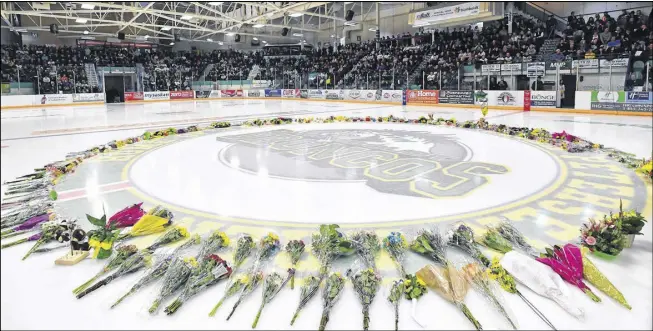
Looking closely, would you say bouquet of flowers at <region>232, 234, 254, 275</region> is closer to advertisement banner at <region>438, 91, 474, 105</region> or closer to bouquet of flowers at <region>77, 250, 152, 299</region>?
bouquet of flowers at <region>77, 250, 152, 299</region>

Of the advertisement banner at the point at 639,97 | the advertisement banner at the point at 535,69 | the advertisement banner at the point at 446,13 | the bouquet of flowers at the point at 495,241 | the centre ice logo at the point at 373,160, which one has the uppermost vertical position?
the advertisement banner at the point at 446,13

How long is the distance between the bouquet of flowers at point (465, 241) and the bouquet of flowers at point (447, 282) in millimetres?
448

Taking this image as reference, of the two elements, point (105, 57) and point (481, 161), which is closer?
point (481, 161)

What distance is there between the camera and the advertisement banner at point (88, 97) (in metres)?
34.1

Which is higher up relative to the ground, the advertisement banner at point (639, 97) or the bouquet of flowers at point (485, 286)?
the advertisement banner at point (639, 97)

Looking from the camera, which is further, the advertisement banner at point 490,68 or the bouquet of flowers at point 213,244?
the advertisement banner at point 490,68

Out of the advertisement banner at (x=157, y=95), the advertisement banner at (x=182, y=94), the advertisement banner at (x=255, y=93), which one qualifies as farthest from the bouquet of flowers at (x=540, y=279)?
the advertisement banner at (x=182, y=94)

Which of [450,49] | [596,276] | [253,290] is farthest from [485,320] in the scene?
[450,49]

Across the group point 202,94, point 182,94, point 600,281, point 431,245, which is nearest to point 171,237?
point 431,245

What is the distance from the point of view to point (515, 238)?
439 centimetres

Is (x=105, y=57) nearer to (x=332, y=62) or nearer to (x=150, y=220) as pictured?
(x=332, y=62)

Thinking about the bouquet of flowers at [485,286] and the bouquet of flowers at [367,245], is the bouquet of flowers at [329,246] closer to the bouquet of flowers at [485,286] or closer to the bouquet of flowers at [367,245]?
the bouquet of flowers at [367,245]

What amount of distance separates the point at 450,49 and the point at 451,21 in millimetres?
5250

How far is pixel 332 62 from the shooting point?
41.1m
